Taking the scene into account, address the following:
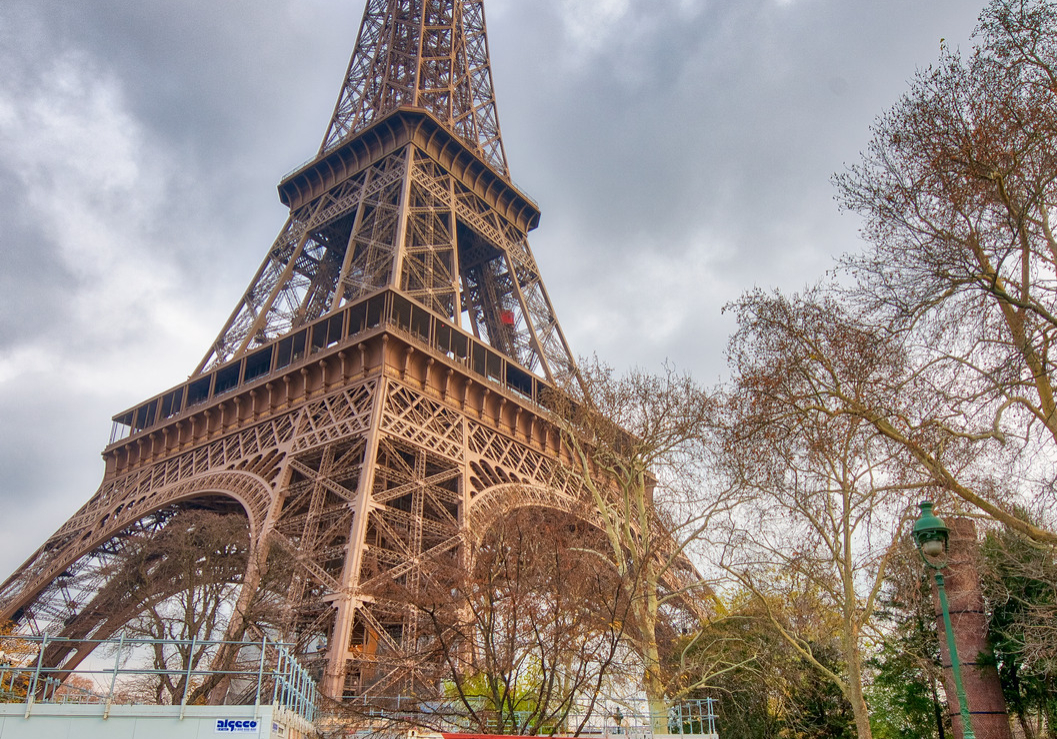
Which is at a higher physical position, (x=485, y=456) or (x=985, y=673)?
(x=485, y=456)

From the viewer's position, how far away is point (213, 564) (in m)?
26.4

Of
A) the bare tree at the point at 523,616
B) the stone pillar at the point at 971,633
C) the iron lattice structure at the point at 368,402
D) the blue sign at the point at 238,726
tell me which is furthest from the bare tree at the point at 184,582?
the stone pillar at the point at 971,633

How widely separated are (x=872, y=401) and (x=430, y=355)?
20.2 m

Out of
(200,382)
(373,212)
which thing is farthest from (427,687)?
(373,212)

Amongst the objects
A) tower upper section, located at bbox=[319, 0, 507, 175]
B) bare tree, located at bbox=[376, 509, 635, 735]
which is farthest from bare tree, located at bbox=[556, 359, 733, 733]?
tower upper section, located at bbox=[319, 0, 507, 175]

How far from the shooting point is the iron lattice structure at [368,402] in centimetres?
2404

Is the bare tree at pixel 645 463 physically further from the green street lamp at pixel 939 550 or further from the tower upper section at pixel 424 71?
the tower upper section at pixel 424 71

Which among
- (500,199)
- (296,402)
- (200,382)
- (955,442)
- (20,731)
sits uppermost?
(500,199)

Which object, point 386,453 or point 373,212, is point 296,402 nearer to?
point 386,453

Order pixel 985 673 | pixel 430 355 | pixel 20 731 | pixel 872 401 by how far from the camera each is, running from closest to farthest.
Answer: pixel 20 731 → pixel 872 401 → pixel 985 673 → pixel 430 355

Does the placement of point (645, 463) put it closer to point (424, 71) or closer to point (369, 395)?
point (369, 395)

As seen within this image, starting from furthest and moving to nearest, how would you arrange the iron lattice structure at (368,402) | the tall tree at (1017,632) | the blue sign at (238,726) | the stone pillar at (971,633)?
the iron lattice structure at (368,402), the tall tree at (1017,632), the stone pillar at (971,633), the blue sign at (238,726)

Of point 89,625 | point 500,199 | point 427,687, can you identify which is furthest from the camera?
point 500,199

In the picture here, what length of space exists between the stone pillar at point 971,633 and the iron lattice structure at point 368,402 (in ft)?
36.5
